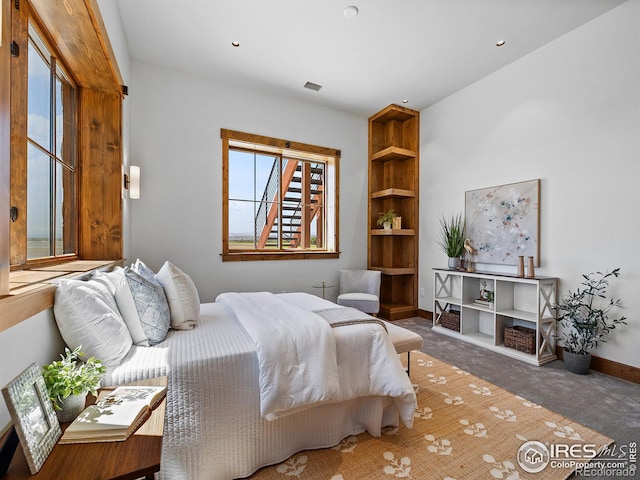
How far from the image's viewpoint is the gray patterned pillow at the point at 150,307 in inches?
63.9

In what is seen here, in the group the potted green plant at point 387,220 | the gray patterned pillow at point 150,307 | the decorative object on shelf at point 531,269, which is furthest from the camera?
the potted green plant at point 387,220

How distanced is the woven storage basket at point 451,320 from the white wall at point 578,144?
107cm

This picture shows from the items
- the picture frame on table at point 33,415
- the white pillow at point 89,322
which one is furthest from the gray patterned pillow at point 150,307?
the picture frame on table at point 33,415

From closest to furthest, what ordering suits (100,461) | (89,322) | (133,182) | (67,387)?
(100,461), (67,387), (89,322), (133,182)

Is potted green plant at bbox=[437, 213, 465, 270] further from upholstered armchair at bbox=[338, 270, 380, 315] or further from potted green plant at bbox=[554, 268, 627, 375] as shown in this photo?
potted green plant at bbox=[554, 268, 627, 375]

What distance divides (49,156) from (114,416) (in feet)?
5.83

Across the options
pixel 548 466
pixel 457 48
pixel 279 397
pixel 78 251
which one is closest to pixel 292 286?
pixel 78 251

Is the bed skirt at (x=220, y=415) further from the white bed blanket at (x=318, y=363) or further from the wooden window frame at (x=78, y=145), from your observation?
the wooden window frame at (x=78, y=145)

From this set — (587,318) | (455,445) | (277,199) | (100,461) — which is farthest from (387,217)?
(100,461)

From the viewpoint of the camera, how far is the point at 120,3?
2479mm

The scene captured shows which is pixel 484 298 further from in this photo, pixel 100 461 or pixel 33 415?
pixel 33 415

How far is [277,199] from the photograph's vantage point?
419 cm

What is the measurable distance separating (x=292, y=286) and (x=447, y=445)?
2739 millimetres

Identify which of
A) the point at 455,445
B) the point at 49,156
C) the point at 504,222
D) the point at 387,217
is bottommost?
the point at 455,445
